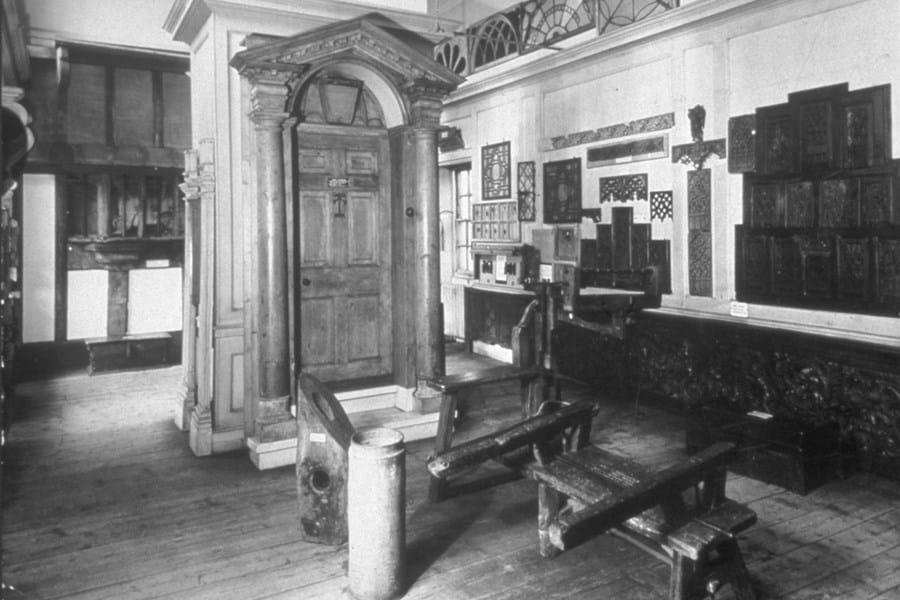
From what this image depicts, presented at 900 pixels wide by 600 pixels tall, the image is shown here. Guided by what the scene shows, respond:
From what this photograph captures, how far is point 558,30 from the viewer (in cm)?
797

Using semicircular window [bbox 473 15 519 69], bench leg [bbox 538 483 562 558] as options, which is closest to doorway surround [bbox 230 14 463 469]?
bench leg [bbox 538 483 562 558]

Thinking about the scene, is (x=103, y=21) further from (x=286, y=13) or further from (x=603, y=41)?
(x=603, y=41)

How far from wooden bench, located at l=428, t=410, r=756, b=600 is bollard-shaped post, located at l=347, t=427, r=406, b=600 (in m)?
0.41

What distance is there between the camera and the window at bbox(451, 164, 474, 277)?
383 inches

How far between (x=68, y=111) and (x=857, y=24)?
8.00 metres

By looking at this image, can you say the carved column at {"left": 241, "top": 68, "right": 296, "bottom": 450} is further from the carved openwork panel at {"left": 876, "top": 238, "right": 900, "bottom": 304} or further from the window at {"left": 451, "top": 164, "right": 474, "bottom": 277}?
the window at {"left": 451, "top": 164, "right": 474, "bottom": 277}

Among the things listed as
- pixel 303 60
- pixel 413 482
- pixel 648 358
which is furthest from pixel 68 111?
pixel 648 358

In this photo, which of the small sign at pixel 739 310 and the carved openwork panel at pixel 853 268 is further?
the small sign at pixel 739 310

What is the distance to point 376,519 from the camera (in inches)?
121

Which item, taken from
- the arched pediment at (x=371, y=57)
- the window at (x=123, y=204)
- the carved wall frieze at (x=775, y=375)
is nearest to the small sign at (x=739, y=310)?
the carved wall frieze at (x=775, y=375)

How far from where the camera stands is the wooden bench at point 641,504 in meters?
2.74

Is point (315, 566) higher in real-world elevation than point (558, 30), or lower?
lower

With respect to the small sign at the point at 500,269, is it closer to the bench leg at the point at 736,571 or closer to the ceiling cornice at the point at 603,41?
the ceiling cornice at the point at 603,41

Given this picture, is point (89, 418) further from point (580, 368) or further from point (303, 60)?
point (580, 368)
